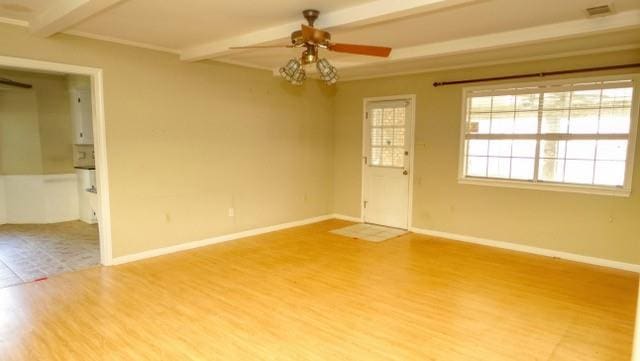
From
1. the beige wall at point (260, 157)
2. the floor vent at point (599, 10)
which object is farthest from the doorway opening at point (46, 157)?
the floor vent at point (599, 10)

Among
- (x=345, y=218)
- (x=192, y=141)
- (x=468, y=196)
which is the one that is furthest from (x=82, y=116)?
(x=468, y=196)

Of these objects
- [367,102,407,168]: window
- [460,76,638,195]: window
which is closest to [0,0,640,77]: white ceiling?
[460,76,638,195]: window

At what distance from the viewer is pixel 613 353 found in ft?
8.52

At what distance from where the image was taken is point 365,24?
3180mm

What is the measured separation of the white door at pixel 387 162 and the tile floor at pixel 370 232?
180 millimetres

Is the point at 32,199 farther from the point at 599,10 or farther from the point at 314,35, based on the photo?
the point at 599,10

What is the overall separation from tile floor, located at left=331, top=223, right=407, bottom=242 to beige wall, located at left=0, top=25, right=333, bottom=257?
86cm

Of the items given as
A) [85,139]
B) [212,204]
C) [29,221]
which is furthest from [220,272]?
[29,221]

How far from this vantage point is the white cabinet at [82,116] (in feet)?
20.2

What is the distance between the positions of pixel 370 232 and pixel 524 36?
3330 millimetres

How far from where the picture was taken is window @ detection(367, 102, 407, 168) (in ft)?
19.7

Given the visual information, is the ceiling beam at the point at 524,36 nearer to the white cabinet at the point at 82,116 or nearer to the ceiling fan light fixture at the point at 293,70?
the ceiling fan light fixture at the point at 293,70

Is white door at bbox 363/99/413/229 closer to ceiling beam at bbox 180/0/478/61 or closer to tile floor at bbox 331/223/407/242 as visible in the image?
tile floor at bbox 331/223/407/242

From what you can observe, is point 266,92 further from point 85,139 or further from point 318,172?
point 85,139
